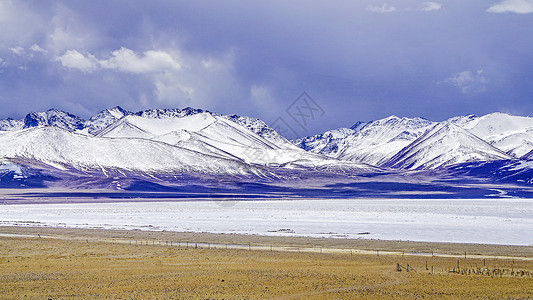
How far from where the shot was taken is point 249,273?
120ft

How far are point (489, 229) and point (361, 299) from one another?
43.0m

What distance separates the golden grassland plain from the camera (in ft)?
99.2

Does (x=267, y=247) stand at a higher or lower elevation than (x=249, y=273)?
higher

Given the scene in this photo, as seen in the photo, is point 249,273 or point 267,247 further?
point 267,247

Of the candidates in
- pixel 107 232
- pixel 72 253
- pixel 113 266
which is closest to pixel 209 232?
pixel 107 232

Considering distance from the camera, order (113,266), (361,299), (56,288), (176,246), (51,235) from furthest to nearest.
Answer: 1. (51,235)
2. (176,246)
3. (113,266)
4. (56,288)
5. (361,299)

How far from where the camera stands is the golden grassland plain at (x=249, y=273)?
30.2 meters

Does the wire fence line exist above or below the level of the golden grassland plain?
above

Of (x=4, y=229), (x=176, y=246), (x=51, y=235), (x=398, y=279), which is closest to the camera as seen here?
(x=398, y=279)

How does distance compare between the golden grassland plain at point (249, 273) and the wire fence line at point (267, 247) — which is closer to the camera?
the golden grassland plain at point (249, 273)

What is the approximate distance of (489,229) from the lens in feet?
219

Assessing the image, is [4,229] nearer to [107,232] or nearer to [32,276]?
[107,232]

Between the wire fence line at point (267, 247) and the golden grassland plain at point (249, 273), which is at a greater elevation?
the wire fence line at point (267, 247)

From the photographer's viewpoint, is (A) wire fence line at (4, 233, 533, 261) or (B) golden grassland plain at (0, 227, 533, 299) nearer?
(B) golden grassland plain at (0, 227, 533, 299)
